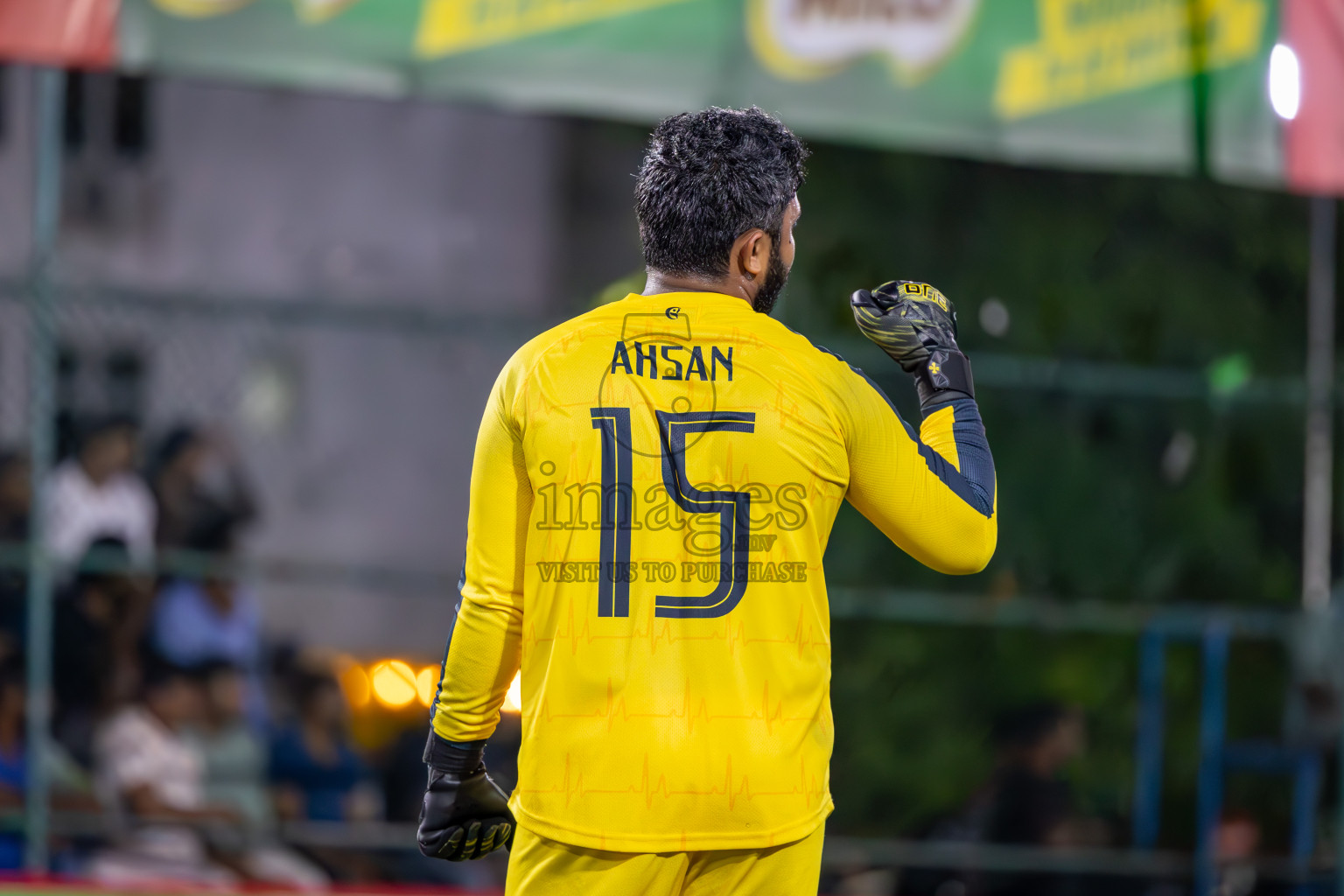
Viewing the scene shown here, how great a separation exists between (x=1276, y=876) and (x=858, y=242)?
4.16 meters

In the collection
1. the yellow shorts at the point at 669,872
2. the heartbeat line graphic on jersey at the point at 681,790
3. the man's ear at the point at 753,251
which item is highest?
the man's ear at the point at 753,251

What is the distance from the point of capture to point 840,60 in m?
5.90

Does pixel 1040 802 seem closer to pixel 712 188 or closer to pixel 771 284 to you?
pixel 771 284

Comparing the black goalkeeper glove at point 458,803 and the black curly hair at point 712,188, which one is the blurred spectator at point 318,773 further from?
the black curly hair at point 712,188

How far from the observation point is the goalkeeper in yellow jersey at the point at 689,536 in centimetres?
212

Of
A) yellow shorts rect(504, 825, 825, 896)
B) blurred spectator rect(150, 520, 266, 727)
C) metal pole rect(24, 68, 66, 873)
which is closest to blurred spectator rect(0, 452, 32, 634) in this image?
metal pole rect(24, 68, 66, 873)

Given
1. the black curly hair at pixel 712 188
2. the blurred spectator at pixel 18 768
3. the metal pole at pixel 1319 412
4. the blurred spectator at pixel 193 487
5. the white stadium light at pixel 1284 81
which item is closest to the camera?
the black curly hair at pixel 712 188

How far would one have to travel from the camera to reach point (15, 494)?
6.62 m

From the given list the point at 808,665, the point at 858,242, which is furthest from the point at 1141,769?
the point at 808,665

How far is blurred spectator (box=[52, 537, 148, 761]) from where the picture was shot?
20.7 ft

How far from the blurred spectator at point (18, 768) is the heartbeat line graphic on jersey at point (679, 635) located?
457cm

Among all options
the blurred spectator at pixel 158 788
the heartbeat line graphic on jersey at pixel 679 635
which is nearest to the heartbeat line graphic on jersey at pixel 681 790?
the heartbeat line graphic on jersey at pixel 679 635

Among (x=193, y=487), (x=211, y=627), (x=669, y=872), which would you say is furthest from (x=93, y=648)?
(x=669, y=872)

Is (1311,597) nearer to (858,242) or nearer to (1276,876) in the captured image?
(1276,876)
